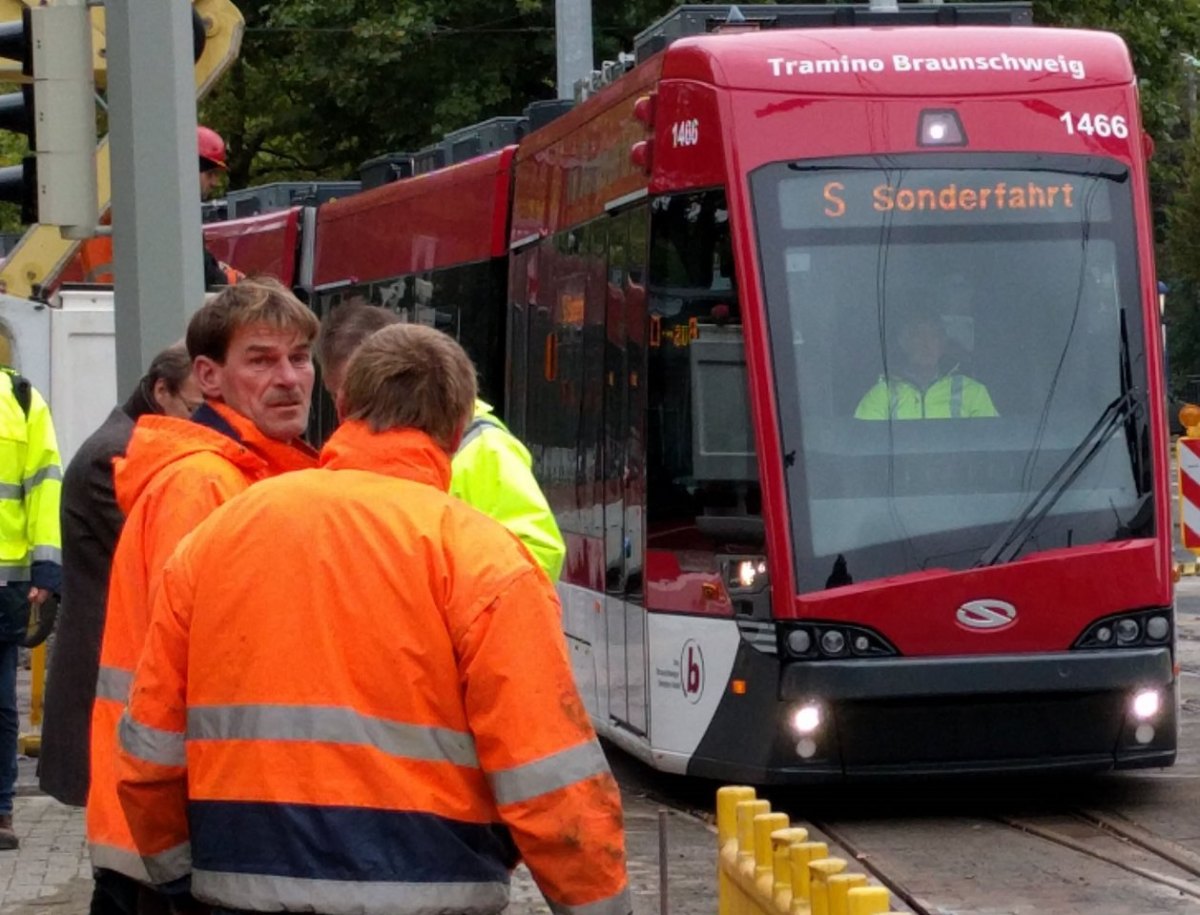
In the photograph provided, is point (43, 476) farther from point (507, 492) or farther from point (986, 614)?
point (507, 492)

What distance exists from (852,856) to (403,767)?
223 inches

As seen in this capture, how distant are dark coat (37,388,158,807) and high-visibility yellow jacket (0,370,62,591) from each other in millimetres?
4149

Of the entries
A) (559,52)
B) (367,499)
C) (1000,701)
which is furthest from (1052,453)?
(559,52)

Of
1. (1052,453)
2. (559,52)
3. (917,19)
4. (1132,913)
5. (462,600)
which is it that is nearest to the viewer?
(462,600)

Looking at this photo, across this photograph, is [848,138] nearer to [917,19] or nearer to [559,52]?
[917,19]

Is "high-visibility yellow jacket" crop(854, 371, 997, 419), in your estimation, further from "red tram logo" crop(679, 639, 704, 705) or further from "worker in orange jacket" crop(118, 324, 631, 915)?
"worker in orange jacket" crop(118, 324, 631, 915)

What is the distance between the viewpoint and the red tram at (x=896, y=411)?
9.80 metres

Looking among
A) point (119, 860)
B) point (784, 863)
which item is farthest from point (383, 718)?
point (784, 863)

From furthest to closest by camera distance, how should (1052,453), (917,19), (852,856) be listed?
(917,19) < (1052,453) < (852,856)

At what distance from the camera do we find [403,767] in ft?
12.8

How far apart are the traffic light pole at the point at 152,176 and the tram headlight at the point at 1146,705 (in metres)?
4.08

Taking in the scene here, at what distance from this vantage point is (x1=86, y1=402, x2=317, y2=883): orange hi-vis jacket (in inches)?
182

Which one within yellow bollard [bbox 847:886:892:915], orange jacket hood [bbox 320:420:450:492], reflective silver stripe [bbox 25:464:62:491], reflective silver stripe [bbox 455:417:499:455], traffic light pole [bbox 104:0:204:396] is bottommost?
yellow bollard [bbox 847:886:892:915]

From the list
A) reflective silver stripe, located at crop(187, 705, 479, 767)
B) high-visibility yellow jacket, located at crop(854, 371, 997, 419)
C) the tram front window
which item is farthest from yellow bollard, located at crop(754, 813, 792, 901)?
high-visibility yellow jacket, located at crop(854, 371, 997, 419)
